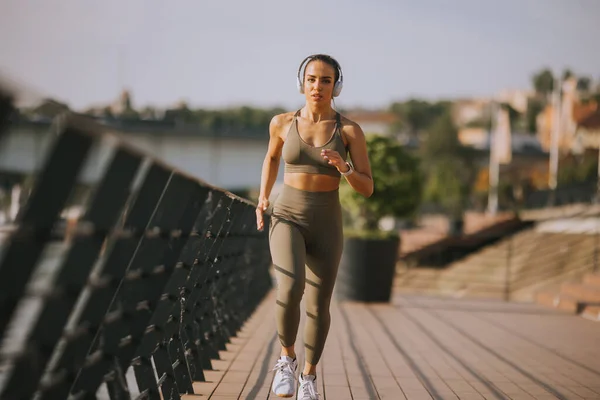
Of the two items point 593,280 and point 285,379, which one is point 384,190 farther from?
point 285,379

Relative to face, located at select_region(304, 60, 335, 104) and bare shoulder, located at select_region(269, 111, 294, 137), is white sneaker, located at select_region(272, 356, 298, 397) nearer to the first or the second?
bare shoulder, located at select_region(269, 111, 294, 137)

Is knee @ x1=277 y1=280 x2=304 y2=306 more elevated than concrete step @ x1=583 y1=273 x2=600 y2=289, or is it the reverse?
knee @ x1=277 y1=280 x2=304 y2=306

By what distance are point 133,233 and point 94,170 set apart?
0.47 meters

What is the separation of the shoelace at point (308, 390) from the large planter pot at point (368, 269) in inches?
317

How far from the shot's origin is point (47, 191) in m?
2.12

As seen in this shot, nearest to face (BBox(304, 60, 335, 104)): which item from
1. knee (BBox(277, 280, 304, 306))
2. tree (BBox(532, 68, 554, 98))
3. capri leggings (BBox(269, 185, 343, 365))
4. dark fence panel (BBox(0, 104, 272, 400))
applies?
capri leggings (BBox(269, 185, 343, 365))

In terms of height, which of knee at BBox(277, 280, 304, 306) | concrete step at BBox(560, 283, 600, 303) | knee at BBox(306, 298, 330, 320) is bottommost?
concrete step at BBox(560, 283, 600, 303)

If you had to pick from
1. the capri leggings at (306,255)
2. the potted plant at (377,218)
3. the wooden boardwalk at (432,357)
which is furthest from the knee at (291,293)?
the potted plant at (377,218)

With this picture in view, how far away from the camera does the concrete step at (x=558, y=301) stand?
41.7 feet

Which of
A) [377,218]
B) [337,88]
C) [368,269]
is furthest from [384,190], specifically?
[337,88]

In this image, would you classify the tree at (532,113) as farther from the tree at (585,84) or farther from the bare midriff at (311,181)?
the bare midriff at (311,181)

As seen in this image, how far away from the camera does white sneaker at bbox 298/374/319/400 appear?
14.8 feet

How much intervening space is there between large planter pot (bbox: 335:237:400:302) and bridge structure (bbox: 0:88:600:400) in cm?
199

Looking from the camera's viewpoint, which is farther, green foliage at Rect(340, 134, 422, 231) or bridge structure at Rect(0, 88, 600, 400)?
green foliage at Rect(340, 134, 422, 231)
